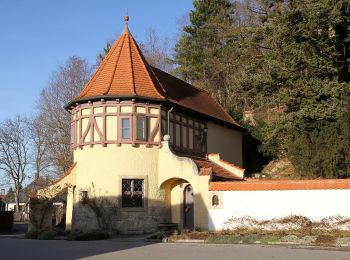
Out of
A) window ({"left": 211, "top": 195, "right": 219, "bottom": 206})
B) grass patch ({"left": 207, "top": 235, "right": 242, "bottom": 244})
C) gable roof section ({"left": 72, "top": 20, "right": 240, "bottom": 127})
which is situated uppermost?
gable roof section ({"left": 72, "top": 20, "right": 240, "bottom": 127})

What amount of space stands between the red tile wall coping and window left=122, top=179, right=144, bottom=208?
421 centimetres

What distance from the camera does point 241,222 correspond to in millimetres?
23750

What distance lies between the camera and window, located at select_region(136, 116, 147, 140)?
26859mm

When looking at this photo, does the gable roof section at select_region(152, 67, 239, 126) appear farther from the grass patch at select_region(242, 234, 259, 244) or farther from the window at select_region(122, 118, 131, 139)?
the grass patch at select_region(242, 234, 259, 244)

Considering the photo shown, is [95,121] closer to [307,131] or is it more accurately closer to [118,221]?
[118,221]

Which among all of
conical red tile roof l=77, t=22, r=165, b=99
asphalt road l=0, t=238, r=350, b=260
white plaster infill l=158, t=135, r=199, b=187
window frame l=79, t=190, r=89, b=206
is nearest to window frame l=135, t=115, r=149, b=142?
white plaster infill l=158, t=135, r=199, b=187

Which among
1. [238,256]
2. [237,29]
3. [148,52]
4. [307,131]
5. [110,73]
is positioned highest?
[148,52]

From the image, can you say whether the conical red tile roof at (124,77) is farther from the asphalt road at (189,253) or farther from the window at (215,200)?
the asphalt road at (189,253)

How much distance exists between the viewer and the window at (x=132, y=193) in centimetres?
2657

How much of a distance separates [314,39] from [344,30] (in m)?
2.90

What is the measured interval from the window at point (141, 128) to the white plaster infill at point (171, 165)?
1154 mm

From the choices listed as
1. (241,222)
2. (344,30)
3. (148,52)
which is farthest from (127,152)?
(148,52)

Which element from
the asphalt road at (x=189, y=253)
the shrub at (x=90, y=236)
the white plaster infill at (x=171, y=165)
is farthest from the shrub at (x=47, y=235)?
the asphalt road at (x=189, y=253)

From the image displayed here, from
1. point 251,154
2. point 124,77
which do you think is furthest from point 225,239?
point 251,154
